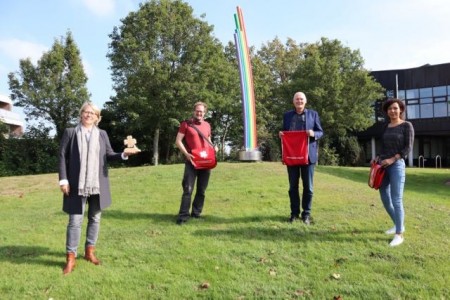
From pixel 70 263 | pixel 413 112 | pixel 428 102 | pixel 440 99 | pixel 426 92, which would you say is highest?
pixel 426 92

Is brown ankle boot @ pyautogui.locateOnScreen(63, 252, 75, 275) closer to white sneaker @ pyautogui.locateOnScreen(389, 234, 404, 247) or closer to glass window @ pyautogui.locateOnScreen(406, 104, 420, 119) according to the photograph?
white sneaker @ pyautogui.locateOnScreen(389, 234, 404, 247)

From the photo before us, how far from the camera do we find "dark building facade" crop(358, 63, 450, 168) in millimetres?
36938

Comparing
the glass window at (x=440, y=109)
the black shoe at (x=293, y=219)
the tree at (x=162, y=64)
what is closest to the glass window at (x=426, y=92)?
the glass window at (x=440, y=109)

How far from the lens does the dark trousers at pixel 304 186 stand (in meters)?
6.80

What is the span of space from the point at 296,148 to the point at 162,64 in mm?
21095

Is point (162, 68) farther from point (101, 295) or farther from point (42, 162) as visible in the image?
point (101, 295)

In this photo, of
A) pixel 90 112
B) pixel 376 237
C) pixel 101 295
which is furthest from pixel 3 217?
pixel 376 237

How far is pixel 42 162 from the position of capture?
26.7m

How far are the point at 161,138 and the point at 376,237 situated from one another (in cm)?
2612

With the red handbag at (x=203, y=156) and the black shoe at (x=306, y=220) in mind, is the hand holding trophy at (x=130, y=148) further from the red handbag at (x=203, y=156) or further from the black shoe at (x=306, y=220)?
the black shoe at (x=306, y=220)

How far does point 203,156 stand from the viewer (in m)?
7.10

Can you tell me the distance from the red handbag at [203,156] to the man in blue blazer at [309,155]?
1216 mm

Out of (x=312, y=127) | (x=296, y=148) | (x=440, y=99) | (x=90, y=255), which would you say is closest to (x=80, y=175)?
(x=90, y=255)

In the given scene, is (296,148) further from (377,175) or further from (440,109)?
(440,109)
